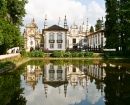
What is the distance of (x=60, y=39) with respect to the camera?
63719mm

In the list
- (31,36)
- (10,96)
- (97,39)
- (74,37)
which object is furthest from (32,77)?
(74,37)

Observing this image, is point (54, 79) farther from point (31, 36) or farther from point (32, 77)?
point (31, 36)

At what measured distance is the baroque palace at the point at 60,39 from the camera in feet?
207

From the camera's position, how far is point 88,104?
10.3 m

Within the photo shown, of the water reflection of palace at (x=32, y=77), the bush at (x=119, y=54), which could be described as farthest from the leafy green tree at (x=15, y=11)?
the water reflection of palace at (x=32, y=77)

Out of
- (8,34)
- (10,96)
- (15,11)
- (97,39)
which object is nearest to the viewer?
(10,96)

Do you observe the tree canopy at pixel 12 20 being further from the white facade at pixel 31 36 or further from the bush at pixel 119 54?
the white facade at pixel 31 36

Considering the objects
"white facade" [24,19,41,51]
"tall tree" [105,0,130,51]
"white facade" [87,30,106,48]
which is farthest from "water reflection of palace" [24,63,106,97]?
"white facade" [24,19,41,51]

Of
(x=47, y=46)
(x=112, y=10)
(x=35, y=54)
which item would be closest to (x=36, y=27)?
(x=47, y=46)

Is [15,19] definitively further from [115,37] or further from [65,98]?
[65,98]

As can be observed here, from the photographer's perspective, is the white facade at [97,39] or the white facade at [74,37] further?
the white facade at [74,37]

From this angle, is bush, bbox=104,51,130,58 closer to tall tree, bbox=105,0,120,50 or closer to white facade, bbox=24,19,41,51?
tall tree, bbox=105,0,120,50

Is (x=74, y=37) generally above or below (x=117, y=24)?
below

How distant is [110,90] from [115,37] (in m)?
36.8
